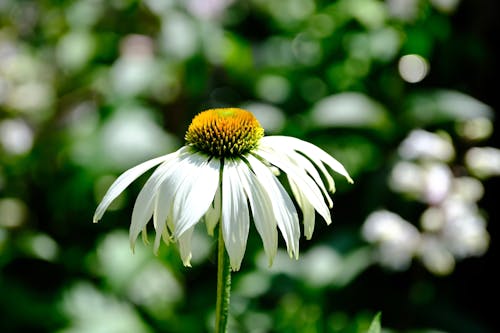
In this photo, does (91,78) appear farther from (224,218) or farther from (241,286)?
(224,218)

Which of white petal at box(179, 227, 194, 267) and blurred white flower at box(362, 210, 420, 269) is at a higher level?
blurred white flower at box(362, 210, 420, 269)

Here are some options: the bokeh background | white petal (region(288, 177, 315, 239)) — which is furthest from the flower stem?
the bokeh background

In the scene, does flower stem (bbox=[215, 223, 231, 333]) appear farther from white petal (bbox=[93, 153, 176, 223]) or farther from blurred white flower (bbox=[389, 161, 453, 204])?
blurred white flower (bbox=[389, 161, 453, 204])

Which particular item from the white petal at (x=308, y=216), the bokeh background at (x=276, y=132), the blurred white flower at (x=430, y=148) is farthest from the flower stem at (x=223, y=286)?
the blurred white flower at (x=430, y=148)

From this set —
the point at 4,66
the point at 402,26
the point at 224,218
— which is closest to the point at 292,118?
the point at 402,26

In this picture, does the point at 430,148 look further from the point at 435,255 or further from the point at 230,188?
the point at 230,188

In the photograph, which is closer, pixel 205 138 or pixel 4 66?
pixel 205 138

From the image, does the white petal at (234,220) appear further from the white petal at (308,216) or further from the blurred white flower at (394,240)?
the blurred white flower at (394,240)
